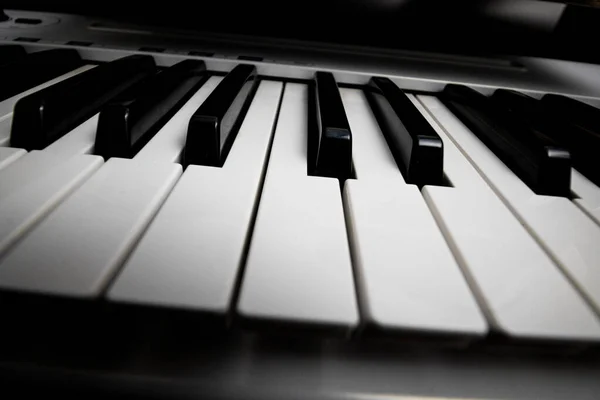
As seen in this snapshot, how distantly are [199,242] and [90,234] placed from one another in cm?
7

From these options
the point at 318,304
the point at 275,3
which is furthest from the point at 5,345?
the point at 275,3

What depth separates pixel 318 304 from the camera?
219mm

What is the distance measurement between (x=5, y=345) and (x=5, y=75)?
0.39m

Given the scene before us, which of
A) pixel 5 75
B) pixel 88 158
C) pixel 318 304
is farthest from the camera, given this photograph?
pixel 5 75

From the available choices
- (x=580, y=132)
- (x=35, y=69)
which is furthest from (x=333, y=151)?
(x=35, y=69)

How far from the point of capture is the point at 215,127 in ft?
1.24

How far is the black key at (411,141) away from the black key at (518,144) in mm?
100

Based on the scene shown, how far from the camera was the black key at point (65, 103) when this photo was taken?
366mm

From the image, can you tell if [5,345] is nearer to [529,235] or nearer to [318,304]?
[318,304]

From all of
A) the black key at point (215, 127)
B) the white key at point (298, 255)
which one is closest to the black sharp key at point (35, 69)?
the black key at point (215, 127)

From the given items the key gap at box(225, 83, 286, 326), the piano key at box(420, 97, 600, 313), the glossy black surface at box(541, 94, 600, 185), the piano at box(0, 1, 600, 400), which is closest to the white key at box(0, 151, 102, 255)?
the piano at box(0, 1, 600, 400)

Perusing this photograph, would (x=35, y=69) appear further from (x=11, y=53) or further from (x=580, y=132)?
(x=580, y=132)

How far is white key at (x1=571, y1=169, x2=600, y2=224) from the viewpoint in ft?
1.20

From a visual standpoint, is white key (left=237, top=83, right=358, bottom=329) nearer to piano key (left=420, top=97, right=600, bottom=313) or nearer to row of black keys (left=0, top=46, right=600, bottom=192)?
row of black keys (left=0, top=46, right=600, bottom=192)
